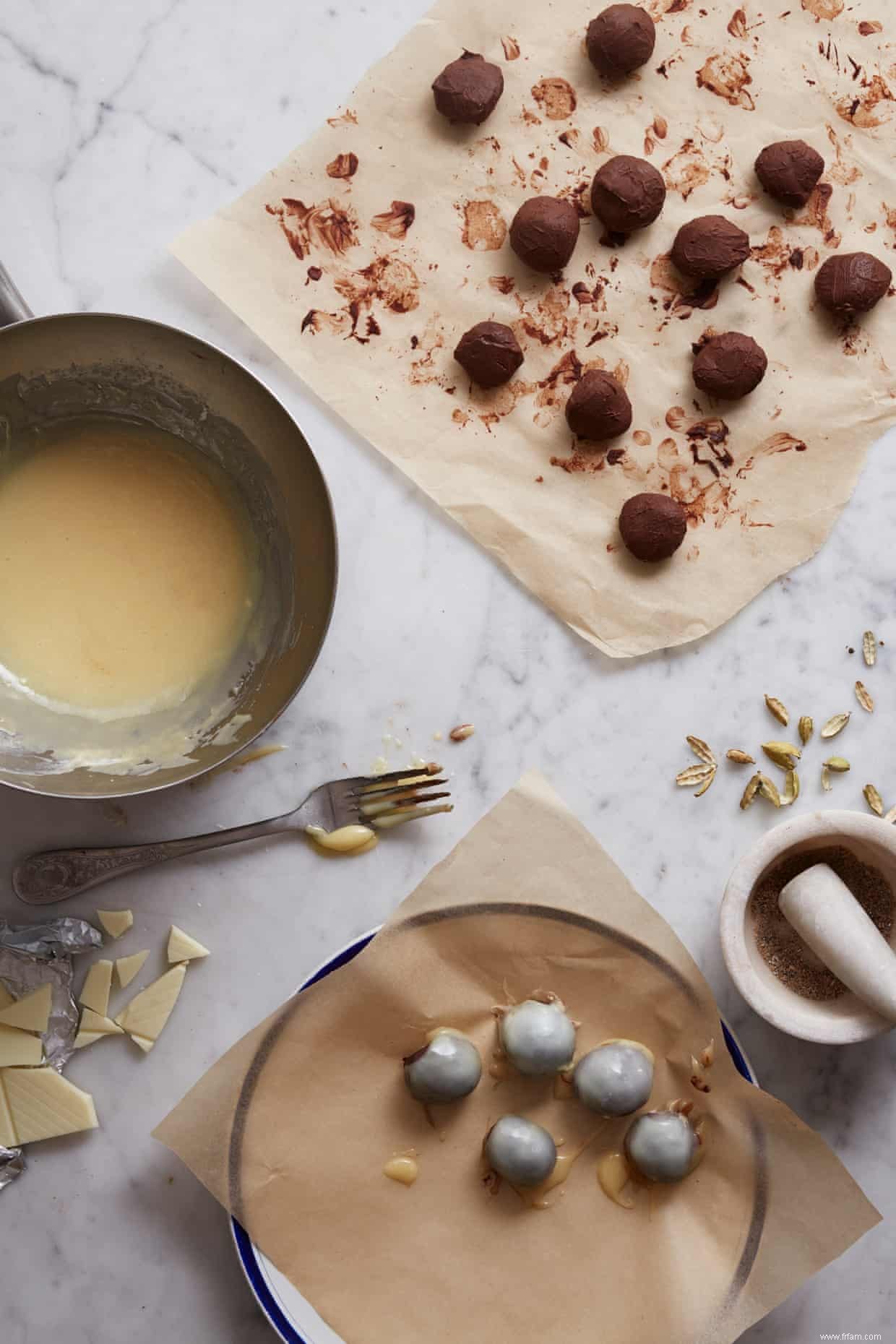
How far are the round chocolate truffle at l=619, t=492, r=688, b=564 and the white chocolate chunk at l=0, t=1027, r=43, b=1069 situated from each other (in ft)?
2.65

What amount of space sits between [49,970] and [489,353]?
0.79m

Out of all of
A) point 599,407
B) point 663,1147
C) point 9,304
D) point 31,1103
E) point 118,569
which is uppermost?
point 9,304

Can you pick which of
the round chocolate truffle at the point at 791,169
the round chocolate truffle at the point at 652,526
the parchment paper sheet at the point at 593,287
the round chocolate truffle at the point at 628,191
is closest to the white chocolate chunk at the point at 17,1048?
the parchment paper sheet at the point at 593,287

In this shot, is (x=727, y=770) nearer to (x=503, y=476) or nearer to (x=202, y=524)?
(x=503, y=476)

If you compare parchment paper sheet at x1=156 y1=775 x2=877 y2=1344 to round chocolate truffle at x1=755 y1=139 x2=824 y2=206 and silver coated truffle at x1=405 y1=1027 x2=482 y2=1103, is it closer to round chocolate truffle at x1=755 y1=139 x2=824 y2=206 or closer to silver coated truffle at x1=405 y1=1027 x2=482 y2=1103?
silver coated truffle at x1=405 y1=1027 x2=482 y2=1103

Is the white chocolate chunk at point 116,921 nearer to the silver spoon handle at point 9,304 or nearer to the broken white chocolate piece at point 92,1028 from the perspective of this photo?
the broken white chocolate piece at point 92,1028

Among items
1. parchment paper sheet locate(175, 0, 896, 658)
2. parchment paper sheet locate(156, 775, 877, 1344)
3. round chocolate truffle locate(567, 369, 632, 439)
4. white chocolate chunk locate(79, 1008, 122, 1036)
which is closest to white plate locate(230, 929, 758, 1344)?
parchment paper sheet locate(156, 775, 877, 1344)

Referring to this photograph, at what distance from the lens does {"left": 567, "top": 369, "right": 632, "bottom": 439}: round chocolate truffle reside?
3.89 feet

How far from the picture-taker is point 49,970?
1.18 meters

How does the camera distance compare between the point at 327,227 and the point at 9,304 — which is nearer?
the point at 9,304

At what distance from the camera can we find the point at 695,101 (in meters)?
1.25

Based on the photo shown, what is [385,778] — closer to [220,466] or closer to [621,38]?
[220,466]

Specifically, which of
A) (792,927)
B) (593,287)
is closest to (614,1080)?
(792,927)

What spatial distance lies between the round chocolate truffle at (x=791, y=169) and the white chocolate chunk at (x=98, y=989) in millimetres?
1096
